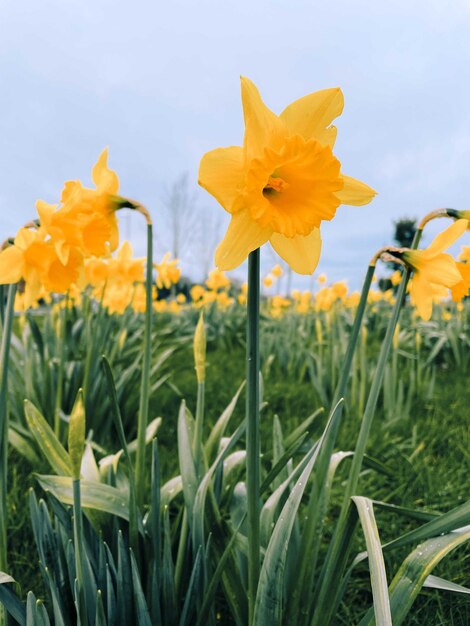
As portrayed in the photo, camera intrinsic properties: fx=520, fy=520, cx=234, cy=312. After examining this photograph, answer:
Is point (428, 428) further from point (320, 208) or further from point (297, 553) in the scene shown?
point (320, 208)

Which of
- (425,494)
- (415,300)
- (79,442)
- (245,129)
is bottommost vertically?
(425,494)

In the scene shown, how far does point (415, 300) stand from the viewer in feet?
Result: 3.91

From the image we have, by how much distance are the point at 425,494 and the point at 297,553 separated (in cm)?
119

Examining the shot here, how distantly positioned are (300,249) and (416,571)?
27.3 inches

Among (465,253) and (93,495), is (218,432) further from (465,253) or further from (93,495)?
(465,253)

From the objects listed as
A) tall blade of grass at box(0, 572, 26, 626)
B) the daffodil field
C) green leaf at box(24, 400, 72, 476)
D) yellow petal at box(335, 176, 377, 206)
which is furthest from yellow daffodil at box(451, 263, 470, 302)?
tall blade of grass at box(0, 572, 26, 626)

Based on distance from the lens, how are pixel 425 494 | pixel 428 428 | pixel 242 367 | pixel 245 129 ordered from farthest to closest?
1. pixel 242 367
2. pixel 428 428
3. pixel 425 494
4. pixel 245 129

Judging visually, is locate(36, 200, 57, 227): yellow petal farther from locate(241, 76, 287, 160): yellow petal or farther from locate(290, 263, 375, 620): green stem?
A: locate(290, 263, 375, 620): green stem

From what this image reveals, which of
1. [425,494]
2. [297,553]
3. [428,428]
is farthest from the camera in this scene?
[428,428]

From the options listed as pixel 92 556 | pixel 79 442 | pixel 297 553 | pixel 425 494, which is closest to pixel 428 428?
pixel 425 494

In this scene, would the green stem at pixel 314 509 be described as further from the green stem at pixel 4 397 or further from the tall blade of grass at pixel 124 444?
the green stem at pixel 4 397

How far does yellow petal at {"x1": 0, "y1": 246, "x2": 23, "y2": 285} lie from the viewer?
1.27m

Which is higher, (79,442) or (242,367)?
(79,442)

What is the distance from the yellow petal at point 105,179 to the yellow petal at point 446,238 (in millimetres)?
751
